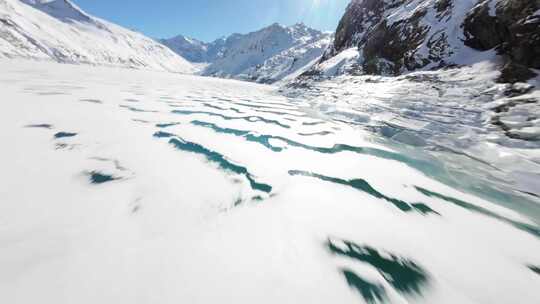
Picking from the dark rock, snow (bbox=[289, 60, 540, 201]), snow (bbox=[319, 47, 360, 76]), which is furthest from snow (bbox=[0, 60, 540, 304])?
snow (bbox=[319, 47, 360, 76])

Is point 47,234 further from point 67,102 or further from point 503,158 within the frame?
point 503,158

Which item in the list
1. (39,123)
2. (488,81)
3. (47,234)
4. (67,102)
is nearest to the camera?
(47,234)

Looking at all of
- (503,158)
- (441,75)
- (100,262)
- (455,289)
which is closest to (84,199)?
(100,262)

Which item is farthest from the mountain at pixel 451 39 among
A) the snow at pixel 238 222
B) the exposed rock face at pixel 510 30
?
the snow at pixel 238 222

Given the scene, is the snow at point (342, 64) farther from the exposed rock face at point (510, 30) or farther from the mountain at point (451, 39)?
the exposed rock face at point (510, 30)

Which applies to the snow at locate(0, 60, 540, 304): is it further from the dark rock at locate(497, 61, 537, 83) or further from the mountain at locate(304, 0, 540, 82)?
the mountain at locate(304, 0, 540, 82)

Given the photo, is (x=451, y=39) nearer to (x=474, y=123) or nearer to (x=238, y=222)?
(x=474, y=123)

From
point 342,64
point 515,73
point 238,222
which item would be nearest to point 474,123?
point 515,73

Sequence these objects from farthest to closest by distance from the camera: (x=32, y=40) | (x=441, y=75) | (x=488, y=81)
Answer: (x=32, y=40), (x=441, y=75), (x=488, y=81)
